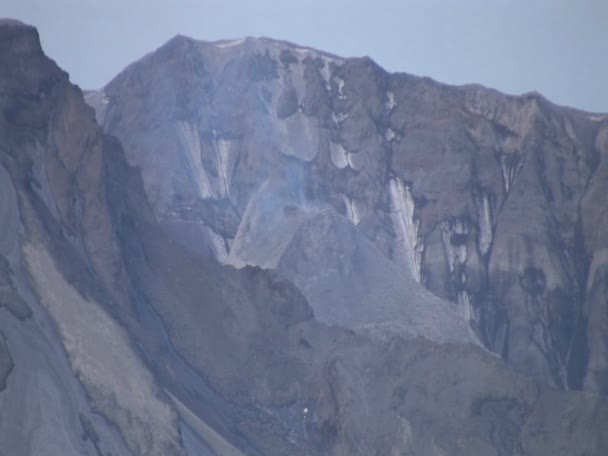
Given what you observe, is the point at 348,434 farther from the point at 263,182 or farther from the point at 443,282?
the point at 263,182

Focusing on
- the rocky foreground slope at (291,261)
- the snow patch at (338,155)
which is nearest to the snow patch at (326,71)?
the rocky foreground slope at (291,261)

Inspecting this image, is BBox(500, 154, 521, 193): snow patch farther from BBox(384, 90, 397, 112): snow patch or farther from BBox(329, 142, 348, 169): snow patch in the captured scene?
BBox(329, 142, 348, 169): snow patch

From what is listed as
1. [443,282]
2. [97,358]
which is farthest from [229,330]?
[443,282]

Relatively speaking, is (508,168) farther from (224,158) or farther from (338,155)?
(224,158)

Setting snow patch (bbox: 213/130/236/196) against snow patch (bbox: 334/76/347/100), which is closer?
snow patch (bbox: 213/130/236/196)

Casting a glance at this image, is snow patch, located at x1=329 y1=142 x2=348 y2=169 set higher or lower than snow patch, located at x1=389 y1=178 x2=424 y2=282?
higher

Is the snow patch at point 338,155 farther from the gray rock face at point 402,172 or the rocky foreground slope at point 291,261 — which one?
the rocky foreground slope at point 291,261

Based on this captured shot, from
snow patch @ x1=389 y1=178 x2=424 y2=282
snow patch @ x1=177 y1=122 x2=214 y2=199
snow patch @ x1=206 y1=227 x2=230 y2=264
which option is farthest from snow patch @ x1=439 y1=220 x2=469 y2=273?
snow patch @ x1=177 y1=122 x2=214 y2=199

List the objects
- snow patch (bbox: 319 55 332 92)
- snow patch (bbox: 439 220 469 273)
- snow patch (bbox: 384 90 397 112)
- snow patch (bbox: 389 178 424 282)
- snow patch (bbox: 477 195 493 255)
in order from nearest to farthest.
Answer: snow patch (bbox: 389 178 424 282), snow patch (bbox: 439 220 469 273), snow patch (bbox: 477 195 493 255), snow patch (bbox: 384 90 397 112), snow patch (bbox: 319 55 332 92)
